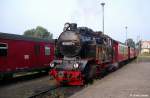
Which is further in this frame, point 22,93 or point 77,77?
point 77,77

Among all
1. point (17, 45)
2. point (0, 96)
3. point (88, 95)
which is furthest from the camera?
point (17, 45)

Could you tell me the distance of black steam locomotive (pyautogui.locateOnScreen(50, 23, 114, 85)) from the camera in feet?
48.3

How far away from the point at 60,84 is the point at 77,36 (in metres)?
2.81

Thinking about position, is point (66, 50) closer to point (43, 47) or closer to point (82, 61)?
point (82, 61)

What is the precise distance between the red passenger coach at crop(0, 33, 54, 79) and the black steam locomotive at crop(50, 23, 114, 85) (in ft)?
8.97

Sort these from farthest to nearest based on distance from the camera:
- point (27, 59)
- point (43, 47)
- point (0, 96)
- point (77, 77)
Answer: point (43, 47), point (27, 59), point (77, 77), point (0, 96)

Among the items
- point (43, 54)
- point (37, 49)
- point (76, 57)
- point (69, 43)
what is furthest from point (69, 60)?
point (43, 54)

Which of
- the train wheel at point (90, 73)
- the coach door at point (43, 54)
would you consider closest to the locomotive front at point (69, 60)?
the train wheel at point (90, 73)

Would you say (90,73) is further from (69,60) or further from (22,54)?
(22,54)

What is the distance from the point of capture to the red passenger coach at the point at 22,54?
16.2 m

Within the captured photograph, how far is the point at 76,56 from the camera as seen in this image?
51.2ft

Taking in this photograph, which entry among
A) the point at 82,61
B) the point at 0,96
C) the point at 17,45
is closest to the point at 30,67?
the point at 17,45

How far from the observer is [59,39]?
16375mm

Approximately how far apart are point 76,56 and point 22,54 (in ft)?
14.2
